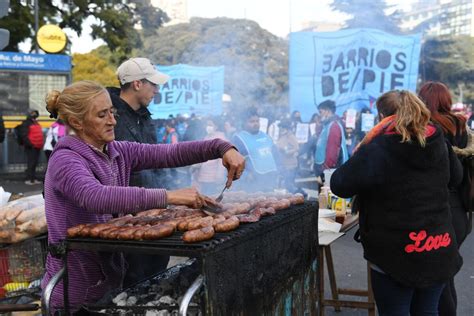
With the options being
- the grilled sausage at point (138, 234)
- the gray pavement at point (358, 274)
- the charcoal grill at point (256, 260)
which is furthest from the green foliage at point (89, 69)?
the grilled sausage at point (138, 234)

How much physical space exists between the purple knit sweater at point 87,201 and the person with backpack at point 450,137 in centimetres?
220

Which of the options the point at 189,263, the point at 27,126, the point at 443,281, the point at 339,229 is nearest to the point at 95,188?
the point at 189,263

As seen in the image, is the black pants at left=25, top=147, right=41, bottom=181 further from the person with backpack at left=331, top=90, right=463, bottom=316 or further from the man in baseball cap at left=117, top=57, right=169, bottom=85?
the person with backpack at left=331, top=90, right=463, bottom=316

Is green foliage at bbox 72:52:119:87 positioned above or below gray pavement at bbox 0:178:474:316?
above

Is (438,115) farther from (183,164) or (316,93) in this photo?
(316,93)

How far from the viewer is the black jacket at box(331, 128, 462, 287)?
2816 mm

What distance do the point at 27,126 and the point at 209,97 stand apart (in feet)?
18.6

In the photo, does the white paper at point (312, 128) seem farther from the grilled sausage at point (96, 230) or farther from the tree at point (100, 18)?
the tree at point (100, 18)

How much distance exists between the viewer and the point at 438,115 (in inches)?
145

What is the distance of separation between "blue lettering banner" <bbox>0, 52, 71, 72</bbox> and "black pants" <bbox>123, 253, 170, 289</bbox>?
45.3 ft

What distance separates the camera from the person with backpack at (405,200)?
2.81 metres

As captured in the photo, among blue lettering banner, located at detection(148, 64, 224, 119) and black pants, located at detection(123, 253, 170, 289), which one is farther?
blue lettering banner, located at detection(148, 64, 224, 119)

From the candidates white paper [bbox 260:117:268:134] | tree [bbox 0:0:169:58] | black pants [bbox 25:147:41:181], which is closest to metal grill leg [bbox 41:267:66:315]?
white paper [bbox 260:117:268:134]

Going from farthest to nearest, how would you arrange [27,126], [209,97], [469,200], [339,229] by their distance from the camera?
[27,126] → [209,97] → [339,229] → [469,200]
